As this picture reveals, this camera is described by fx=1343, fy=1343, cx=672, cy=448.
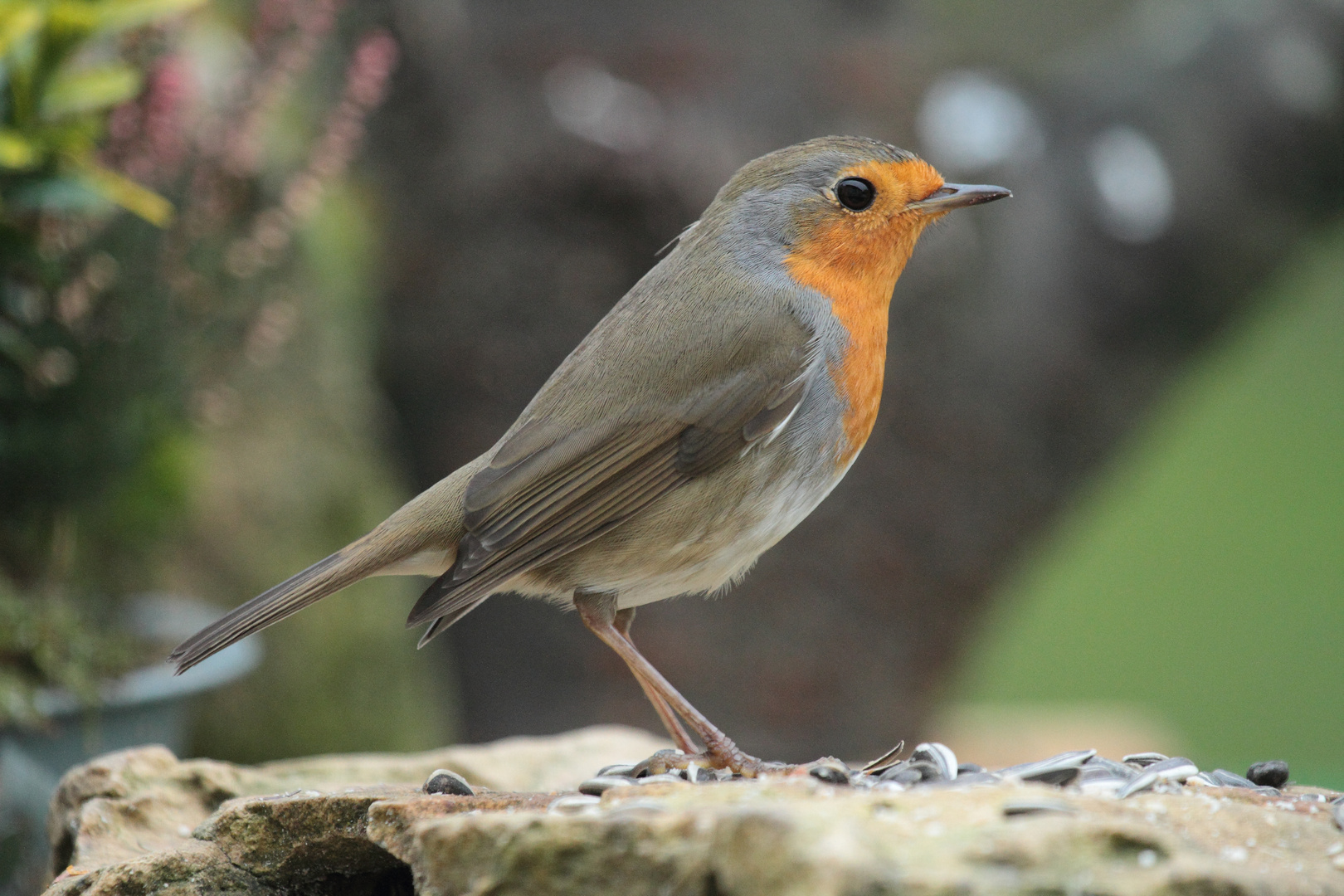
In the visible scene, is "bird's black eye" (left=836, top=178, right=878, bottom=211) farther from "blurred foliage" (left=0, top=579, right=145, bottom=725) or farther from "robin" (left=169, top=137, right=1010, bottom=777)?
"blurred foliage" (left=0, top=579, right=145, bottom=725)

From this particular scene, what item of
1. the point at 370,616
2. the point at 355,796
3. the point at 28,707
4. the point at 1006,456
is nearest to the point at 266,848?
the point at 355,796

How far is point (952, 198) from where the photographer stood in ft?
9.75

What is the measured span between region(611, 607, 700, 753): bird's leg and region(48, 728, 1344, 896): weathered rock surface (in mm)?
783

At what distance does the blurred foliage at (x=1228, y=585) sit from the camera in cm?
1045

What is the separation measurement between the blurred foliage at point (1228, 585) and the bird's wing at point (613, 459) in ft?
21.6

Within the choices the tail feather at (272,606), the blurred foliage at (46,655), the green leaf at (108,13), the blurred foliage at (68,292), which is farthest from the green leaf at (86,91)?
the tail feather at (272,606)

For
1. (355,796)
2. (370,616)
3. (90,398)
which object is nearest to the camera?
(355,796)

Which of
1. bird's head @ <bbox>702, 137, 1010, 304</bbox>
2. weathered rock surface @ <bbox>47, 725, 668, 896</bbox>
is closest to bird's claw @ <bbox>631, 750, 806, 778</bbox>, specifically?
weathered rock surface @ <bbox>47, 725, 668, 896</bbox>

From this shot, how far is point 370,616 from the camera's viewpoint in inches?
195

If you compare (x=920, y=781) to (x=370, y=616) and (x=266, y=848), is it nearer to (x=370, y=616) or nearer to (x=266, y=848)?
(x=266, y=848)

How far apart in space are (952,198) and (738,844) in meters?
1.88

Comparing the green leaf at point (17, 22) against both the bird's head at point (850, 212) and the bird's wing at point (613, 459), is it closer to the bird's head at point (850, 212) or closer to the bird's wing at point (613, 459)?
the bird's wing at point (613, 459)

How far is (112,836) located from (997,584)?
3951 mm

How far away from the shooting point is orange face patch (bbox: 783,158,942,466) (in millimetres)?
2938
